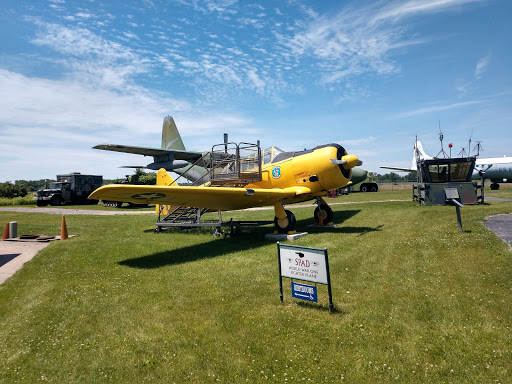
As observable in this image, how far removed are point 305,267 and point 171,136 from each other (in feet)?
69.0

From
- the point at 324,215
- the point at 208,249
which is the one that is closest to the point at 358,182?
the point at 324,215

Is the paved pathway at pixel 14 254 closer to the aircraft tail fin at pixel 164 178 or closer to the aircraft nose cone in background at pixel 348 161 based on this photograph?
the aircraft tail fin at pixel 164 178

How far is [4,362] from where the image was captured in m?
3.65

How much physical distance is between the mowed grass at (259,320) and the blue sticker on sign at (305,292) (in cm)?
21

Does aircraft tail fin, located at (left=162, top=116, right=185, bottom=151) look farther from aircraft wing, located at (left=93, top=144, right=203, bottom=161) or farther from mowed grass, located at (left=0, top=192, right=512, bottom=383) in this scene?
mowed grass, located at (left=0, top=192, right=512, bottom=383)

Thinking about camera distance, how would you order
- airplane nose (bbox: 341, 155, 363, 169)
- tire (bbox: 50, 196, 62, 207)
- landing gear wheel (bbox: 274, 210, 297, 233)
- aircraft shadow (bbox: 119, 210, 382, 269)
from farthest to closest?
tire (bbox: 50, 196, 62, 207), airplane nose (bbox: 341, 155, 363, 169), landing gear wheel (bbox: 274, 210, 297, 233), aircraft shadow (bbox: 119, 210, 382, 269)

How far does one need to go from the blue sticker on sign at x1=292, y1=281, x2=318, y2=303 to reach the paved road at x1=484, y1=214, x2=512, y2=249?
570cm

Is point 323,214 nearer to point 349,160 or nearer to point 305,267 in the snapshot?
point 349,160

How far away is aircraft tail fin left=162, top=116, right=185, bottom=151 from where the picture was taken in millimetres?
23672

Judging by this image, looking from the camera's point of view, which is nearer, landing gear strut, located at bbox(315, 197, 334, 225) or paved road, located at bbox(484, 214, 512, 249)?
paved road, located at bbox(484, 214, 512, 249)

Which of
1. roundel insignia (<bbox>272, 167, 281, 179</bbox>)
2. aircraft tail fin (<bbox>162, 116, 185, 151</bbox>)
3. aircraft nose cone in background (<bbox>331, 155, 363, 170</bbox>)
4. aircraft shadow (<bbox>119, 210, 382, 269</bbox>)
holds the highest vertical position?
aircraft tail fin (<bbox>162, 116, 185, 151</bbox>)

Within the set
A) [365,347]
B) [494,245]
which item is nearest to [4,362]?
[365,347]

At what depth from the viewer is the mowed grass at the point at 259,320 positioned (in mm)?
3338

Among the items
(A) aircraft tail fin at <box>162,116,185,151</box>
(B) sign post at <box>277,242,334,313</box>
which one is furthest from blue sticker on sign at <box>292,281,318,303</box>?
(A) aircraft tail fin at <box>162,116,185,151</box>
